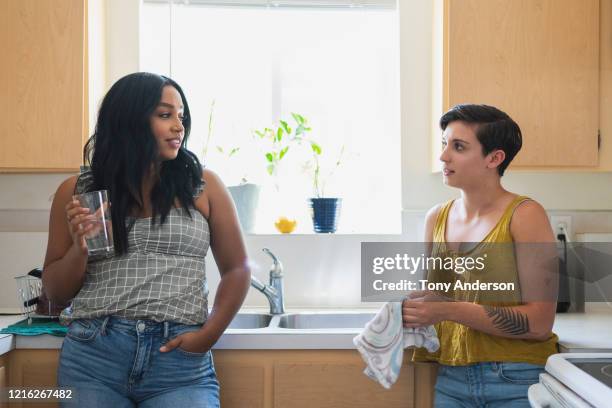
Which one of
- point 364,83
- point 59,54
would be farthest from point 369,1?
point 59,54

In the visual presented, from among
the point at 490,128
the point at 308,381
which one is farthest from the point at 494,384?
the point at 490,128

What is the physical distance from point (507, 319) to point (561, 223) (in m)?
0.99

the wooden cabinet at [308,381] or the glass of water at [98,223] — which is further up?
the glass of water at [98,223]

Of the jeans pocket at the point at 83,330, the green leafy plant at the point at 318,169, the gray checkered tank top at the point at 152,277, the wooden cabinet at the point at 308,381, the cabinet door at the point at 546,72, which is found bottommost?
the wooden cabinet at the point at 308,381

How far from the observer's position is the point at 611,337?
181 centimetres

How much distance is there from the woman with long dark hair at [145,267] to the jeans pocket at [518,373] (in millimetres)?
694

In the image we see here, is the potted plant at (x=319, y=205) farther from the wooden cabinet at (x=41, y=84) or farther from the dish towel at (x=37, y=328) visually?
the dish towel at (x=37, y=328)

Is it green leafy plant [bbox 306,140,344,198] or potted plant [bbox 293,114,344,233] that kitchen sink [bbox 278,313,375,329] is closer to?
potted plant [bbox 293,114,344,233]

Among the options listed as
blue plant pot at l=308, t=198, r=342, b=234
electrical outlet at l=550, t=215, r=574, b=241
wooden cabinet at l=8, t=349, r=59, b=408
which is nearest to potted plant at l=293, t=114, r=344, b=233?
blue plant pot at l=308, t=198, r=342, b=234

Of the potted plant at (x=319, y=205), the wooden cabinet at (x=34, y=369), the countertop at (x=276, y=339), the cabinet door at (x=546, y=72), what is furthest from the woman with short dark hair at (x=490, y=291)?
the wooden cabinet at (x=34, y=369)

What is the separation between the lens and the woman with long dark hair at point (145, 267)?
1.59m

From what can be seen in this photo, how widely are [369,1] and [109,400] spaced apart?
1825 millimetres

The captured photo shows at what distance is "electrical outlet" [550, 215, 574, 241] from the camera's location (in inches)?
96.3

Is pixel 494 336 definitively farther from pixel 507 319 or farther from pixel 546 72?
pixel 546 72
